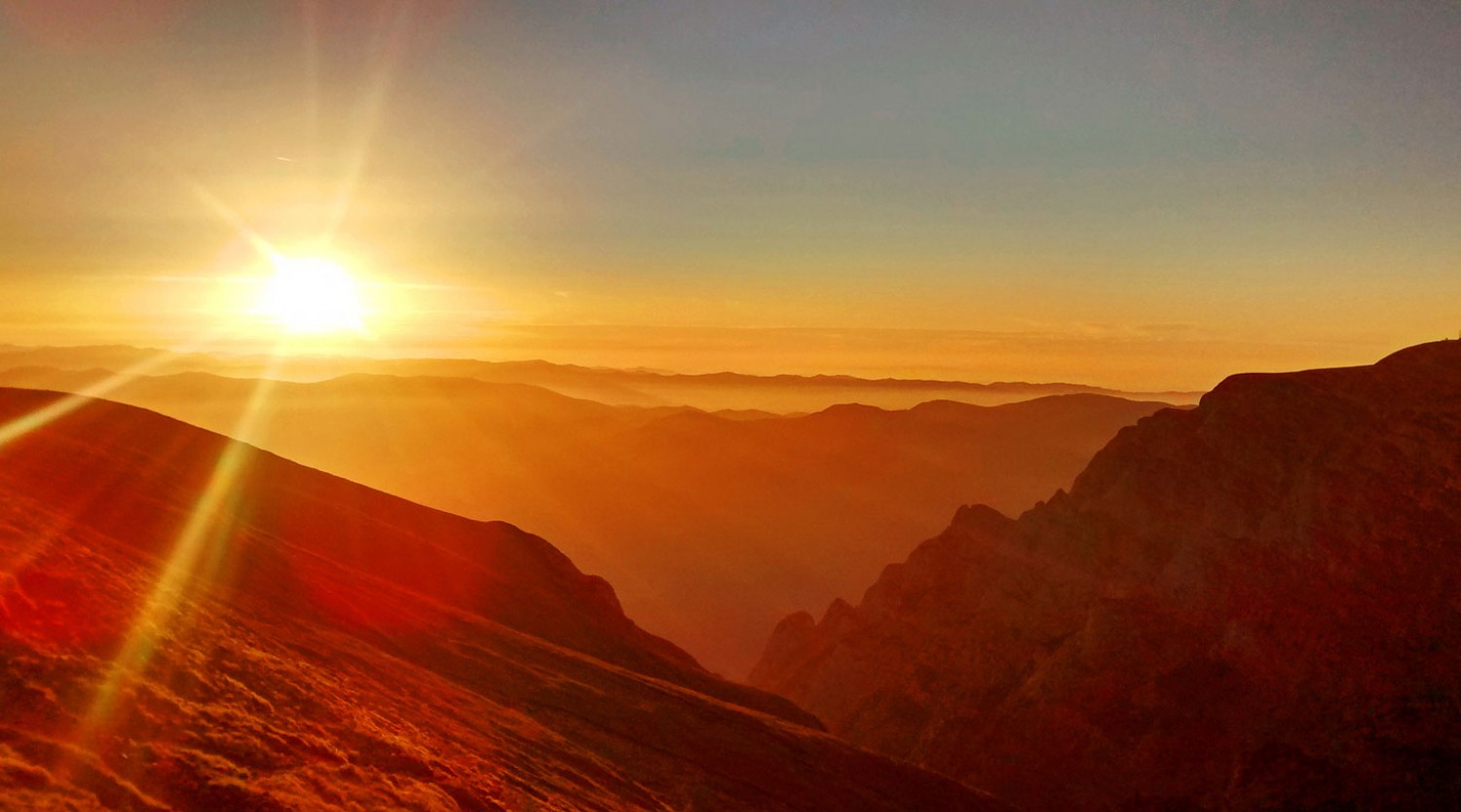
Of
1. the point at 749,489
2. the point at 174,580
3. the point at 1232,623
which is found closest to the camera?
the point at 174,580

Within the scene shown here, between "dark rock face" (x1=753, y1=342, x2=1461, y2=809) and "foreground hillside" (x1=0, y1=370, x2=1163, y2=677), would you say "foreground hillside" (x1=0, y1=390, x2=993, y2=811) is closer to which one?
"dark rock face" (x1=753, y1=342, x2=1461, y2=809)

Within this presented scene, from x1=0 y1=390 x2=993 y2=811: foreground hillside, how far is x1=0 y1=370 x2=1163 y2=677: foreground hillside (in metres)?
41.2

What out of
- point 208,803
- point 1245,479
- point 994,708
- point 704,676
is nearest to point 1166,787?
point 994,708

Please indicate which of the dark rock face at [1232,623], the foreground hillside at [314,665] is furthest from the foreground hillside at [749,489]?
the foreground hillside at [314,665]

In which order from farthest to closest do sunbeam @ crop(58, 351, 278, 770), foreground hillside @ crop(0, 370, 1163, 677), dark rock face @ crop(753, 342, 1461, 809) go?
foreground hillside @ crop(0, 370, 1163, 677) → dark rock face @ crop(753, 342, 1461, 809) → sunbeam @ crop(58, 351, 278, 770)

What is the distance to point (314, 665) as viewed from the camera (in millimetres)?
17312

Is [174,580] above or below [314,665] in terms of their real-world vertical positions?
above

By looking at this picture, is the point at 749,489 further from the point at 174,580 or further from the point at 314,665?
the point at 314,665

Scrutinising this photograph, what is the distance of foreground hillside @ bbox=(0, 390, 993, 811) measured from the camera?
11.2 m

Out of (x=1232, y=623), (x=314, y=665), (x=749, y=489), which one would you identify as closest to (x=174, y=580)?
(x=314, y=665)

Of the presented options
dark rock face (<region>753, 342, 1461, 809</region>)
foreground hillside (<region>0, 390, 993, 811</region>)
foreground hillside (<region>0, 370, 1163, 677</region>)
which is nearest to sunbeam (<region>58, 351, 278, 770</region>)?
foreground hillside (<region>0, 390, 993, 811</region>)

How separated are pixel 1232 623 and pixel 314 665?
90.1ft

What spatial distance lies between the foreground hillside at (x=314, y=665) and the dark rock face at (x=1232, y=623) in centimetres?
589

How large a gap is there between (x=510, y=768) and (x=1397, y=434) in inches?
1200
